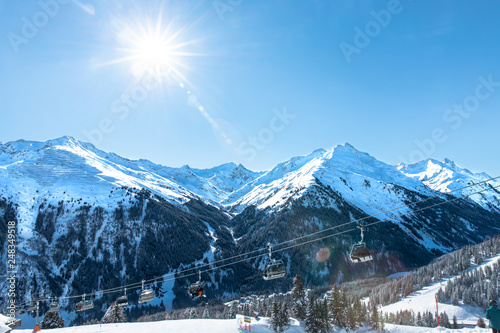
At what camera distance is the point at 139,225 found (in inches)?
7692

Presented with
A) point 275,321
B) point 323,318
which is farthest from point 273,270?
point 323,318

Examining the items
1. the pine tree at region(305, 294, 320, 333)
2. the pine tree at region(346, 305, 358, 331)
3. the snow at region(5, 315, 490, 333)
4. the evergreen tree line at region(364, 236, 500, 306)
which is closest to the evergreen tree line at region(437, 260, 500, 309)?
the evergreen tree line at region(364, 236, 500, 306)

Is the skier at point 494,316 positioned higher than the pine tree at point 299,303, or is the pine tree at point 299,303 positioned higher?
the skier at point 494,316

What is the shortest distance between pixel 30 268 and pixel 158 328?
460ft

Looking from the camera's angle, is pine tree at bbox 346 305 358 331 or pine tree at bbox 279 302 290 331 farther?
pine tree at bbox 346 305 358 331

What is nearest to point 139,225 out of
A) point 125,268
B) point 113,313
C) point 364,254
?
point 125,268

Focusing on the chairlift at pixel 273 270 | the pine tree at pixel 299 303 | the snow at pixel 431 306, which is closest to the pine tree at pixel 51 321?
the chairlift at pixel 273 270

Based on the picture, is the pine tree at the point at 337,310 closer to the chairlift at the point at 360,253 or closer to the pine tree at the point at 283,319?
the pine tree at the point at 283,319

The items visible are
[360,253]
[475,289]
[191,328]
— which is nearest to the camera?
[360,253]

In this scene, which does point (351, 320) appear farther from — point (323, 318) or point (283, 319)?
point (283, 319)

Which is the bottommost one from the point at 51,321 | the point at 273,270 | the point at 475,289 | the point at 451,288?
the point at 451,288

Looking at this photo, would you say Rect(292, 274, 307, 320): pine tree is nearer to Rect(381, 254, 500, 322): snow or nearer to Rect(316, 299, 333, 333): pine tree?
Rect(316, 299, 333, 333): pine tree

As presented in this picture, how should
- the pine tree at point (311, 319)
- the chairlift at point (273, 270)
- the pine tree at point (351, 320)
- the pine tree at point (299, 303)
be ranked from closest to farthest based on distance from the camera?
the chairlift at point (273, 270), the pine tree at point (311, 319), the pine tree at point (351, 320), the pine tree at point (299, 303)

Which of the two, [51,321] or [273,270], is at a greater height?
[273,270]
